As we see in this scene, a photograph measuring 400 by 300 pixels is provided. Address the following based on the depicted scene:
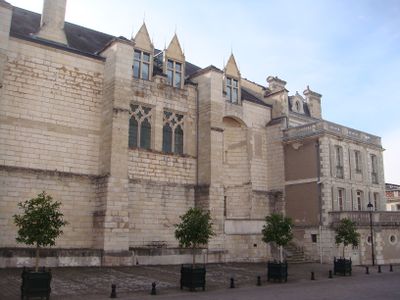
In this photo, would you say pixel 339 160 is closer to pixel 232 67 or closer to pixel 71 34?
pixel 232 67

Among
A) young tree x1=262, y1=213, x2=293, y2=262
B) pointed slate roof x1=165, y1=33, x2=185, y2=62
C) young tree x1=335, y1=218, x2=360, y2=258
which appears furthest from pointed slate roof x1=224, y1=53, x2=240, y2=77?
young tree x1=262, y1=213, x2=293, y2=262

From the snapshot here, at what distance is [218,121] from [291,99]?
15.4 meters

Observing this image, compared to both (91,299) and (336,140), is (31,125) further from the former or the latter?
(336,140)

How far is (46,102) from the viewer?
22234 mm

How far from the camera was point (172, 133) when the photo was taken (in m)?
26.6

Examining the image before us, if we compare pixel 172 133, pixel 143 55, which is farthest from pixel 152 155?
pixel 143 55

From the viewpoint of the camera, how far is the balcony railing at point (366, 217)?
26.5m

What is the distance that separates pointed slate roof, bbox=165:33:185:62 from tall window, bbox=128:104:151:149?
428 cm

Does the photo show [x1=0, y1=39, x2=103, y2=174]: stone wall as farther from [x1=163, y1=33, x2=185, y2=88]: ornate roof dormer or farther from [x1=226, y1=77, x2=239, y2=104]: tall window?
[x1=226, y1=77, x2=239, y2=104]: tall window

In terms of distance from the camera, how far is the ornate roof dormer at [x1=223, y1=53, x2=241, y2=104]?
30.5 metres

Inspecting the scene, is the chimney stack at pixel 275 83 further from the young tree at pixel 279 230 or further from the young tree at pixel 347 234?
the young tree at pixel 279 230

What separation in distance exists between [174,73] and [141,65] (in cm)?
253

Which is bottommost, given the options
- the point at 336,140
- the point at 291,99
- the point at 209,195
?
the point at 209,195

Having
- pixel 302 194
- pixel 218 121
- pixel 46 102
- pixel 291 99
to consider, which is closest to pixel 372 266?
pixel 302 194
